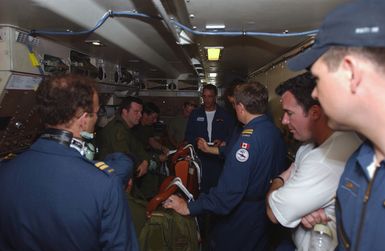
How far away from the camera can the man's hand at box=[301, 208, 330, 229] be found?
136 centimetres

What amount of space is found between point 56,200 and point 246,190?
1.43 metres

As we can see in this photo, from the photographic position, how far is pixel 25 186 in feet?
4.18

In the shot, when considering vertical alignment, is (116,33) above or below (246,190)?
above

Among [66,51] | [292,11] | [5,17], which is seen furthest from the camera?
[66,51]

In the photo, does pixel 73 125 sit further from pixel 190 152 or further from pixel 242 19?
pixel 190 152

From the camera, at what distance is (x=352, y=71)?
31.9 inches

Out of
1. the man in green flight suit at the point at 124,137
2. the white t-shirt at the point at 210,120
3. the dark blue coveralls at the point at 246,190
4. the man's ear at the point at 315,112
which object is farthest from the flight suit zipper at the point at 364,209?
the white t-shirt at the point at 210,120

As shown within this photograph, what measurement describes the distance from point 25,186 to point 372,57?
1409mm

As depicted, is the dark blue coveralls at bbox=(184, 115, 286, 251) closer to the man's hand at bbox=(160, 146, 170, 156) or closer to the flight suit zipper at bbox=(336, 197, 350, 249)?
the flight suit zipper at bbox=(336, 197, 350, 249)

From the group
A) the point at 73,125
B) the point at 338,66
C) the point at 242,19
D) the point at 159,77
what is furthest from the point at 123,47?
the point at 159,77

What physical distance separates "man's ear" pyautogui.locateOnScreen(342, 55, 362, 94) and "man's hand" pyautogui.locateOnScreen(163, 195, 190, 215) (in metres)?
1.47

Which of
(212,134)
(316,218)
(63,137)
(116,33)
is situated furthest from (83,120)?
(212,134)

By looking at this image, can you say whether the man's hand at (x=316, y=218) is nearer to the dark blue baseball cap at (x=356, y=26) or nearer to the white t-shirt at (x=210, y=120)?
the dark blue baseball cap at (x=356, y=26)

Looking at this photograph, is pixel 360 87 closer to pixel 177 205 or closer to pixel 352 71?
pixel 352 71
